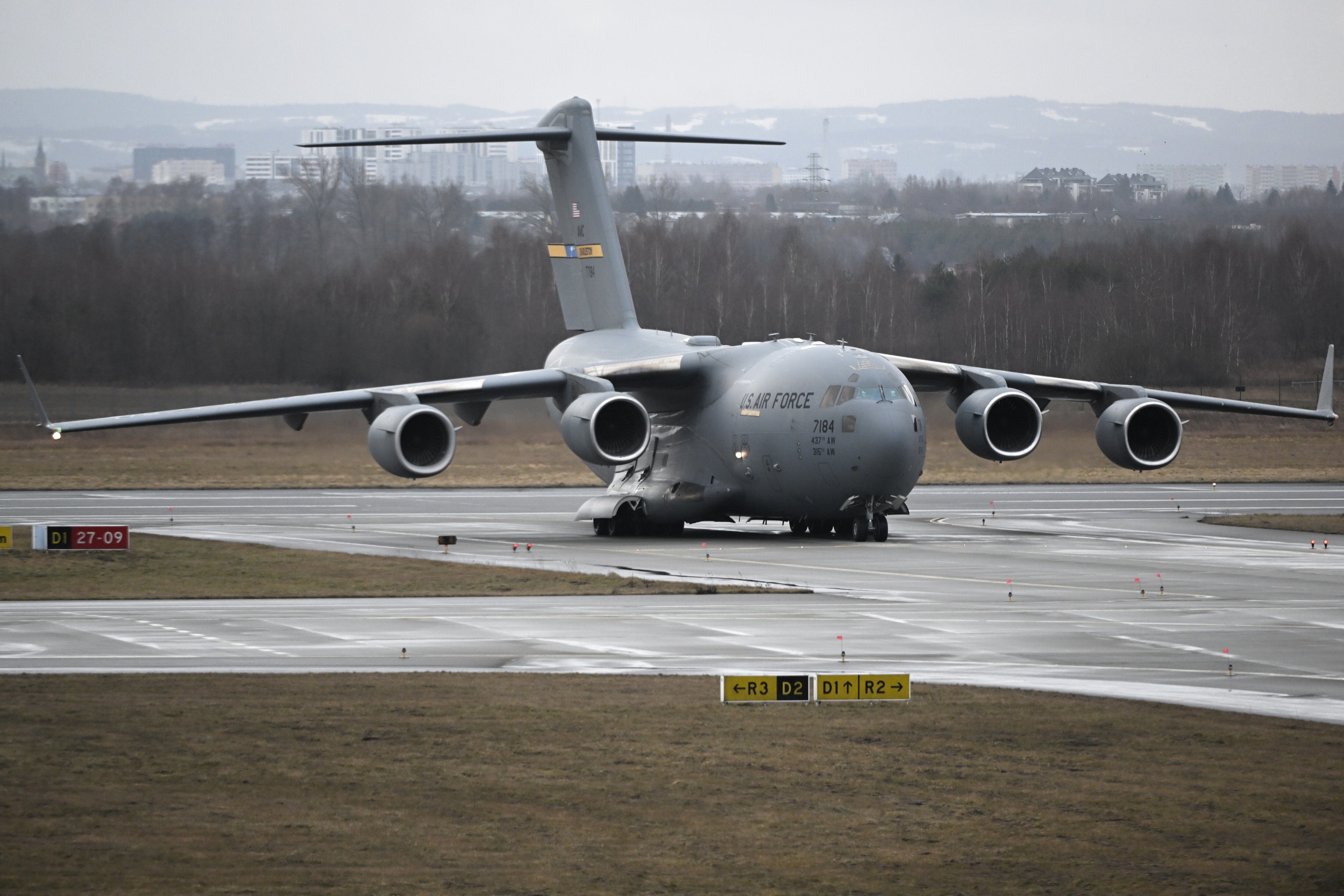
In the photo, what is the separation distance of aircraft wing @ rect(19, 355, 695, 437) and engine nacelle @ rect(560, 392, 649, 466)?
0.67m

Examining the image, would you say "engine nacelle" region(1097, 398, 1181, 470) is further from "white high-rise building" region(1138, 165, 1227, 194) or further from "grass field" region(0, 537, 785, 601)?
"white high-rise building" region(1138, 165, 1227, 194)

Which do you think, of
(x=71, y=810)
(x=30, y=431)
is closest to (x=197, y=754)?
(x=71, y=810)

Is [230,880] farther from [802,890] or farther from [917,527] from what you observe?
[917,527]

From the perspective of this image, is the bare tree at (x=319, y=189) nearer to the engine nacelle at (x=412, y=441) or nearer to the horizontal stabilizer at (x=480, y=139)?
the horizontal stabilizer at (x=480, y=139)

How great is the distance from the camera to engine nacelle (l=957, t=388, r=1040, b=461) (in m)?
32.5

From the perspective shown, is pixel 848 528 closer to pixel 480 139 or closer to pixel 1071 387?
pixel 1071 387

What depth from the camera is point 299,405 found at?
3117cm

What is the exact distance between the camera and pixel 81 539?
26.7 meters

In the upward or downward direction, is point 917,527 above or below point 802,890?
below

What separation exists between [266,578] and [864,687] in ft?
40.5

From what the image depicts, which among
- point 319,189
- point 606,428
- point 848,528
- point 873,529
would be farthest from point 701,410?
point 319,189

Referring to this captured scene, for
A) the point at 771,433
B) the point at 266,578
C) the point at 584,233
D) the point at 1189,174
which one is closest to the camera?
the point at 266,578

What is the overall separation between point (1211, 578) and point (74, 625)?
15.0 meters

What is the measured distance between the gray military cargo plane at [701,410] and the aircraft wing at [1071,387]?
0.05 m
